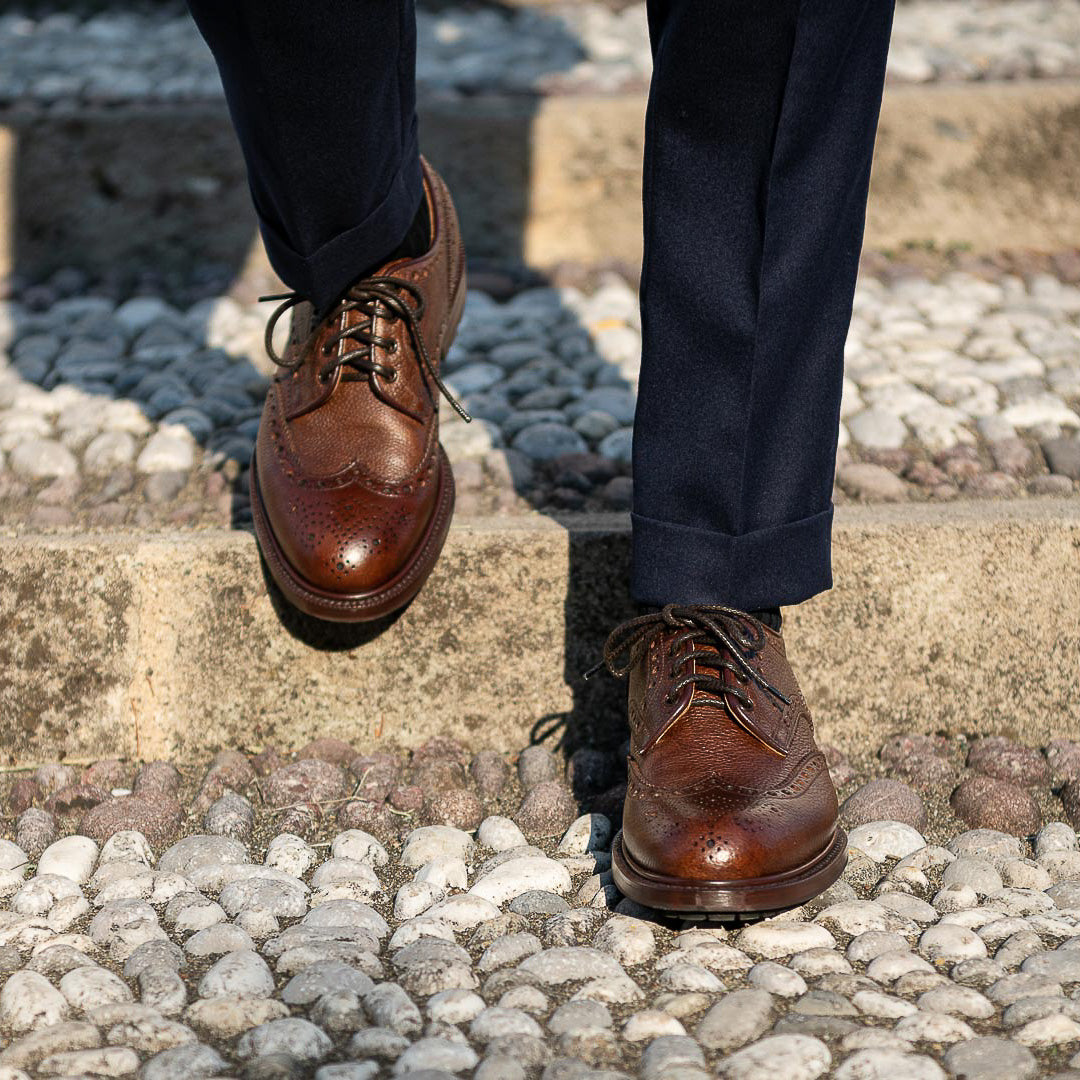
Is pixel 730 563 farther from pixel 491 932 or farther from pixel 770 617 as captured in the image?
pixel 491 932

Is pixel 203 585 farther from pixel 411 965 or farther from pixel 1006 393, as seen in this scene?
pixel 1006 393

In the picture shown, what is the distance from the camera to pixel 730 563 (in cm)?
137

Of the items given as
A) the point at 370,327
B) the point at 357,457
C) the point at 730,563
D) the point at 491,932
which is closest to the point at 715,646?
the point at 730,563

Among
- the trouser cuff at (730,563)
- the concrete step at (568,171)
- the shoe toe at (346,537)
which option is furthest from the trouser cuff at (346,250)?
the concrete step at (568,171)

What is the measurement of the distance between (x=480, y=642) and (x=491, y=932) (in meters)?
0.47

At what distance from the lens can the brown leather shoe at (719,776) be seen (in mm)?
1219

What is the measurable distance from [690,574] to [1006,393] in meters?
0.97

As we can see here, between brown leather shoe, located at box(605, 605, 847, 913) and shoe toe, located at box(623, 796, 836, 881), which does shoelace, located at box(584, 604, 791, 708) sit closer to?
brown leather shoe, located at box(605, 605, 847, 913)

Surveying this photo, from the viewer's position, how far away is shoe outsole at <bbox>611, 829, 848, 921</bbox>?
3.97 ft

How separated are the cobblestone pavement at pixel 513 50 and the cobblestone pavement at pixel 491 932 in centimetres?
214

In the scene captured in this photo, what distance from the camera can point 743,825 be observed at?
124 centimetres

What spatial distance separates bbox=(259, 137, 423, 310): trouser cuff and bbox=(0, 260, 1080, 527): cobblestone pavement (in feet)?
1.29

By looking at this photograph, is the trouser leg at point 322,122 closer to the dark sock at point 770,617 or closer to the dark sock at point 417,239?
the dark sock at point 417,239

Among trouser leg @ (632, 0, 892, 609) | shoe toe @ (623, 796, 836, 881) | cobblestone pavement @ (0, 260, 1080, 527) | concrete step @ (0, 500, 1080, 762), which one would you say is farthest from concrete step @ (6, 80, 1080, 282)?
shoe toe @ (623, 796, 836, 881)
